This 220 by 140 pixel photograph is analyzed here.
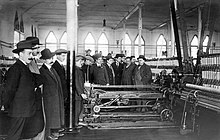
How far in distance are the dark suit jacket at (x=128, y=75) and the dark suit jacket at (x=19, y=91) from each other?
2594 millimetres

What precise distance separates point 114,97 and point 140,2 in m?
2.27

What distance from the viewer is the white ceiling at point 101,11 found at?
9.55ft

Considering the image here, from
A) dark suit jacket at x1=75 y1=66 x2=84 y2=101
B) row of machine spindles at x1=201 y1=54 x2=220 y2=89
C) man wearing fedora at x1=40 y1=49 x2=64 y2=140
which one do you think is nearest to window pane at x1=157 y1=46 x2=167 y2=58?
row of machine spindles at x1=201 y1=54 x2=220 y2=89

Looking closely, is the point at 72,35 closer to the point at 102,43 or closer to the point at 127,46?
the point at 102,43

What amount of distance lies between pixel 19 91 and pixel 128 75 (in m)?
2.74

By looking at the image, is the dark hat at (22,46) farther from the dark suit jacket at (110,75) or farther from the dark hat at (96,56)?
the dark suit jacket at (110,75)

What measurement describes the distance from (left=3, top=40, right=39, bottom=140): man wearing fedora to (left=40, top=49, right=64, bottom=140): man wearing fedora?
55 centimetres

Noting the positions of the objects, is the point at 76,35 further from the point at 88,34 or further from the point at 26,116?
the point at 26,116

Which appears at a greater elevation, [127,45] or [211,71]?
[127,45]

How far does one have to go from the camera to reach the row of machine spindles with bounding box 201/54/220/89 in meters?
2.64

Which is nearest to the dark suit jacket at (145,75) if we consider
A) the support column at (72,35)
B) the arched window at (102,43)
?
the arched window at (102,43)

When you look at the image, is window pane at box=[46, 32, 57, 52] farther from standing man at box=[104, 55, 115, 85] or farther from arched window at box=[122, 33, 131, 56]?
arched window at box=[122, 33, 131, 56]

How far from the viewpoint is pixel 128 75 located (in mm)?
4555

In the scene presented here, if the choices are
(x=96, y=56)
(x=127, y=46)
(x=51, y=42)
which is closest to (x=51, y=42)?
(x=51, y=42)
